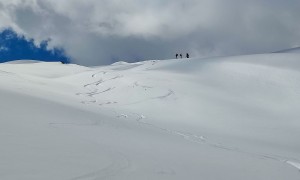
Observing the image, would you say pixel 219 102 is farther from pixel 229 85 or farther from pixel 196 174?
pixel 196 174

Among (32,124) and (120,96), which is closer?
(32,124)

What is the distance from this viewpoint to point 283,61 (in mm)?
22750

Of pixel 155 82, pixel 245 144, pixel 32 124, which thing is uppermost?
pixel 155 82

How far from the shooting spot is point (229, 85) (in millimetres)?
18938

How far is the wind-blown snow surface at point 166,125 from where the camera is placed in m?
4.60

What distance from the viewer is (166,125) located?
11414 mm

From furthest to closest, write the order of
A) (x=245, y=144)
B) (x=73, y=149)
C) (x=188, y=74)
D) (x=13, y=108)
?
1. (x=188, y=74)
2. (x=245, y=144)
3. (x=13, y=108)
4. (x=73, y=149)

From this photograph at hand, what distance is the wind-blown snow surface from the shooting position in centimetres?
460

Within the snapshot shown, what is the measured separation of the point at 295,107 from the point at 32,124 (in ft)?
40.7

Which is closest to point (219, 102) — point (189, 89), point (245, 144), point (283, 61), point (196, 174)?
point (189, 89)

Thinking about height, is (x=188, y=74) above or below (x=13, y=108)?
above

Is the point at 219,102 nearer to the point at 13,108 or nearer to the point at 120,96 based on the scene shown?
the point at 120,96

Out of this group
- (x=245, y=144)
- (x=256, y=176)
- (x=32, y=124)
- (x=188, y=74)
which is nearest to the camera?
(x=256, y=176)

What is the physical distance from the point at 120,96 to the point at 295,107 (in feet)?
25.6
